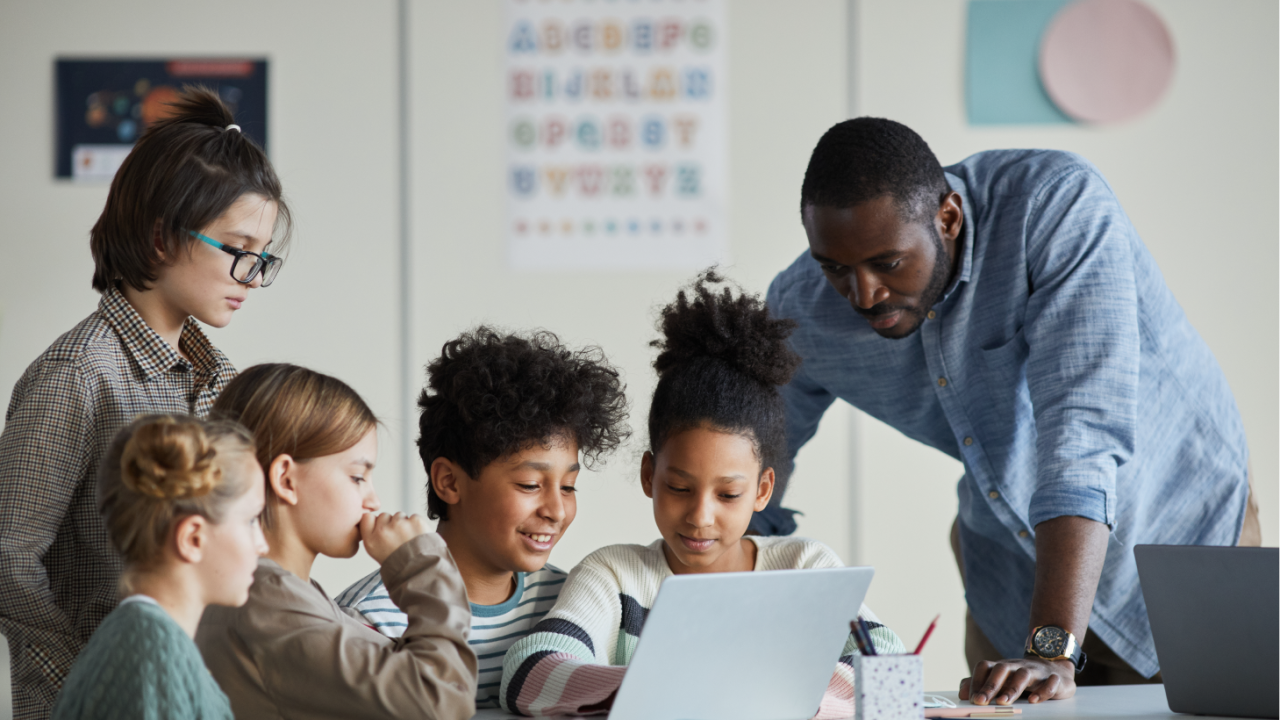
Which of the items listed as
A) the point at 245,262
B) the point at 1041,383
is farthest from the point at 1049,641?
the point at 245,262

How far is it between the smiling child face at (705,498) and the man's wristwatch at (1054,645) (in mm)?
358

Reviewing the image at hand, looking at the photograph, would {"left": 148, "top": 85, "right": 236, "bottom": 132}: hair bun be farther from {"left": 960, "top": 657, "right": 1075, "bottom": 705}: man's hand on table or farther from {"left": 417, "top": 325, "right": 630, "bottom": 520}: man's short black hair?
{"left": 960, "top": 657, "right": 1075, "bottom": 705}: man's hand on table

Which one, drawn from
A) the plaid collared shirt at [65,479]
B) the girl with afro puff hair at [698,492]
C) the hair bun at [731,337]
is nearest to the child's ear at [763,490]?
the girl with afro puff hair at [698,492]

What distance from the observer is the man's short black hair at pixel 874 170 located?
1.46 m

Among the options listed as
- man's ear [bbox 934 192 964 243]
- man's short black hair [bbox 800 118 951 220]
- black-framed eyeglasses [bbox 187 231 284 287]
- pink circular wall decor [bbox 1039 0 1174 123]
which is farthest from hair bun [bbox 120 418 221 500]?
pink circular wall decor [bbox 1039 0 1174 123]

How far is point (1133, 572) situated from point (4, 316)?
2.45 m

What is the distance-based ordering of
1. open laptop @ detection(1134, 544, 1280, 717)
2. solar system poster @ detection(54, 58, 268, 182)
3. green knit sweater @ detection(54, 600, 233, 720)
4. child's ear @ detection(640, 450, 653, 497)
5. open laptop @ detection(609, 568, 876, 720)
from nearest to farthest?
1. green knit sweater @ detection(54, 600, 233, 720)
2. open laptop @ detection(609, 568, 876, 720)
3. open laptop @ detection(1134, 544, 1280, 717)
4. child's ear @ detection(640, 450, 653, 497)
5. solar system poster @ detection(54, 58, 268, 182)

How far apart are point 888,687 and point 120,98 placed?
7.80ft

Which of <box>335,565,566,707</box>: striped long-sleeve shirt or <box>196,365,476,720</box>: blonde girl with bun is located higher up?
<box>196,365,476,720</box>: blonde girl with bun

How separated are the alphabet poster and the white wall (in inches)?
2.1

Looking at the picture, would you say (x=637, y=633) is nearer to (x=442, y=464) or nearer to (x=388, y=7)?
(x=442, y=464)

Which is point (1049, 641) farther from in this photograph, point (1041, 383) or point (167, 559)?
point (167, 559)

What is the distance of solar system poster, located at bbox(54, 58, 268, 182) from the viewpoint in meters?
2.64

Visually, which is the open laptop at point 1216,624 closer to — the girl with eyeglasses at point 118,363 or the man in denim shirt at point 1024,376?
the man in denim shirt at point 1024,376
